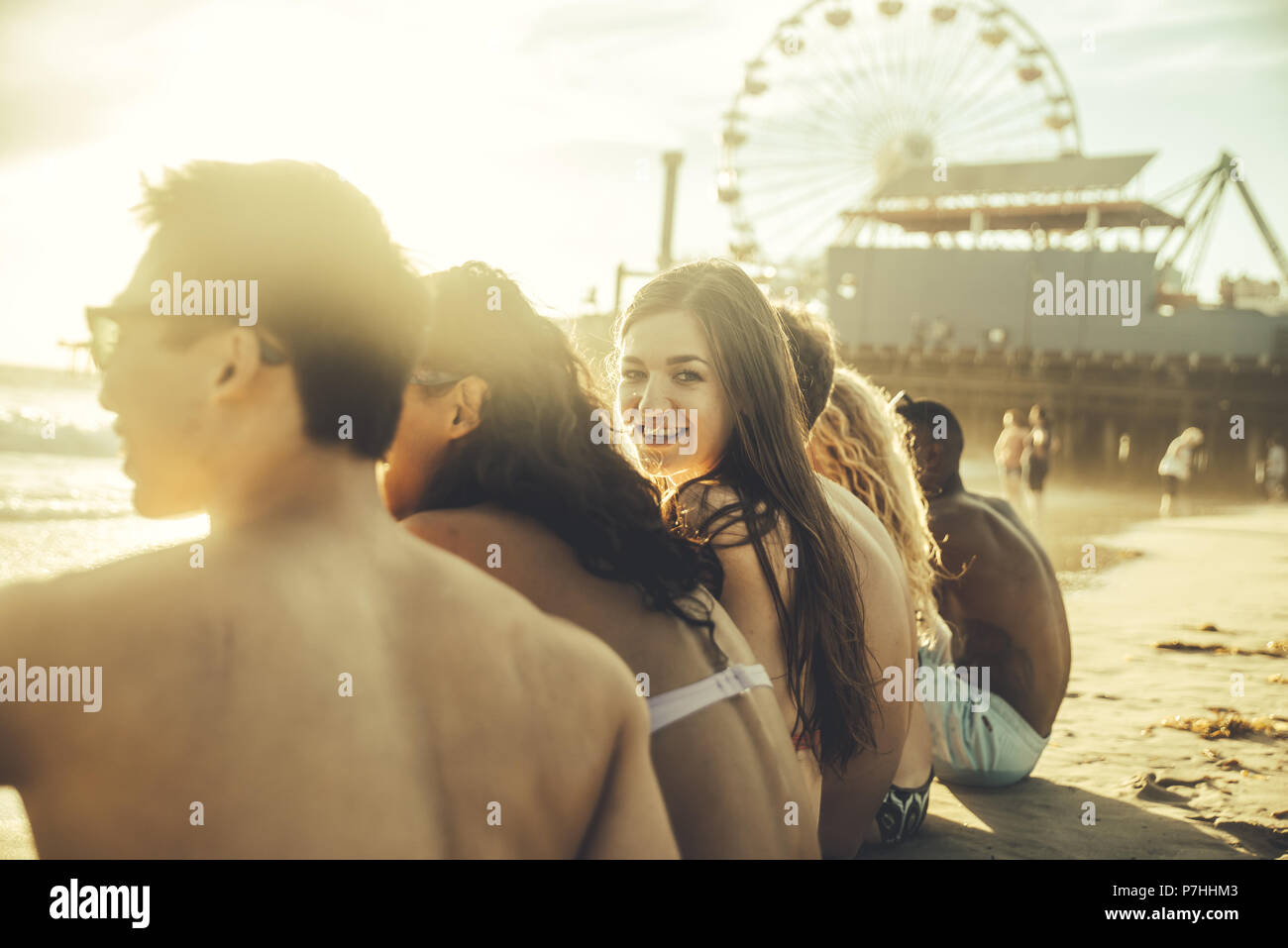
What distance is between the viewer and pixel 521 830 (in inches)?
41.3

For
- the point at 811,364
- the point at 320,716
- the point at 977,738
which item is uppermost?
the point at 811,364

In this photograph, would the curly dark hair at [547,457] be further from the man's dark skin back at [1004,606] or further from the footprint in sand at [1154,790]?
the footprint in sand at [1154,790]

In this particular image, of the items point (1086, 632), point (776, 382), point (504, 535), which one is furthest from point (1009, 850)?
point (1086, 632)

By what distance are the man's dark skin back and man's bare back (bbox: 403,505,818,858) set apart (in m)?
2.33

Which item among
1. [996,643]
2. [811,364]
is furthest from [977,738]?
[811,364]

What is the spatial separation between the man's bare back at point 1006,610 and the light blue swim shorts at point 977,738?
65 mm

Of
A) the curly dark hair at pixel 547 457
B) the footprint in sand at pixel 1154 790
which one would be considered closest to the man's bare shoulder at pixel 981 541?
the footprint in sand at pixel 1154 790

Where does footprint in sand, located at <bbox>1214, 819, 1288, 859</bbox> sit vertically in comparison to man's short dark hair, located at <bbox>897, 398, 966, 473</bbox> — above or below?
below

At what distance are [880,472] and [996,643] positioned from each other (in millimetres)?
838

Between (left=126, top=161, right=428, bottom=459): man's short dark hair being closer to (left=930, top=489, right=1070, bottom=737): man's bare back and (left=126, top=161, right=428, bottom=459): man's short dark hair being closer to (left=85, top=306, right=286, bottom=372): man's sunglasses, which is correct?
(left=85, top=306, right=286, bottom=372): man's sunglasses

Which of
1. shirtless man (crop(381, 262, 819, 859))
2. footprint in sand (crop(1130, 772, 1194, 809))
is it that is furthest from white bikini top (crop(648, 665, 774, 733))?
footprint in sand (crop(1130, 772, 1194, 809))

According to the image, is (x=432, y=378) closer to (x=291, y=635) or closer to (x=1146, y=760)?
(x=291, y=635)

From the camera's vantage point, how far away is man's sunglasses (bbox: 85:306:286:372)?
0.98 metres

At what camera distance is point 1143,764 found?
419 centimetres
